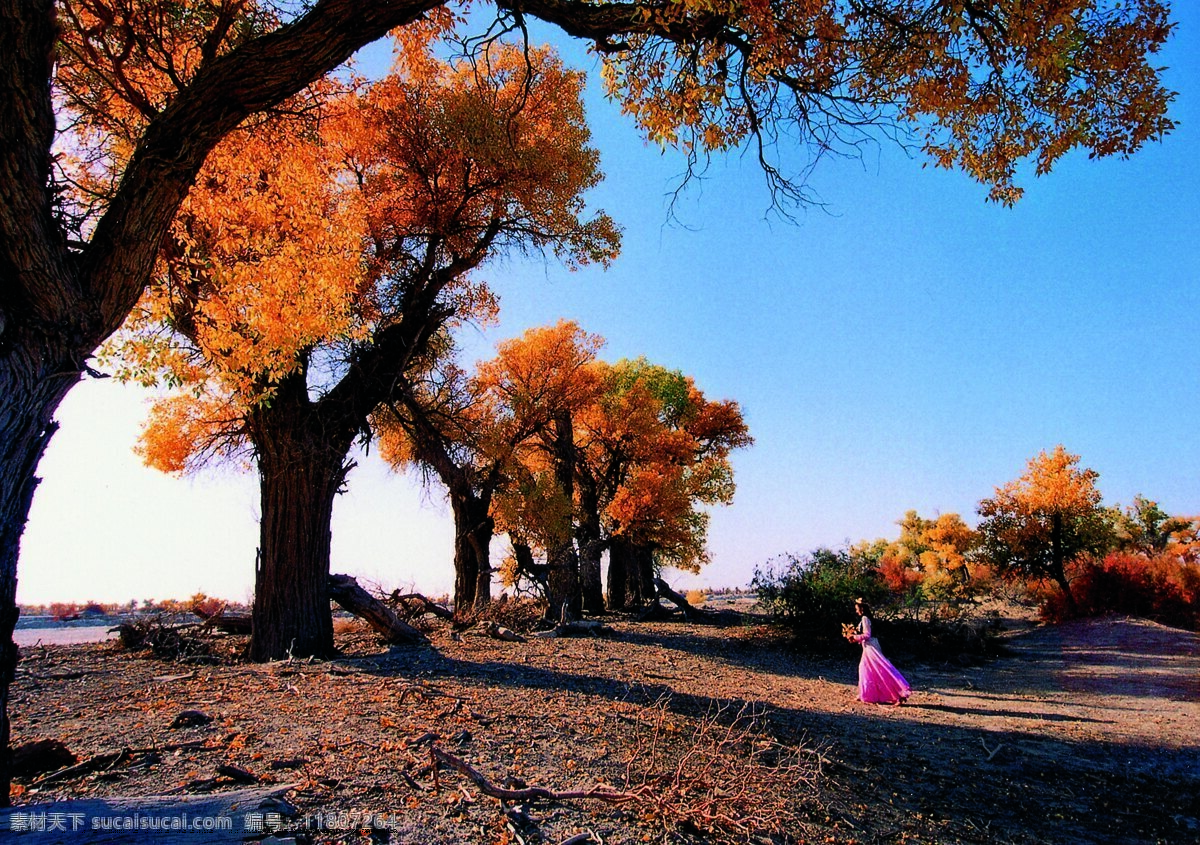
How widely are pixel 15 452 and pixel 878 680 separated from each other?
953 cm

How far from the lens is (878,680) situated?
348 inches

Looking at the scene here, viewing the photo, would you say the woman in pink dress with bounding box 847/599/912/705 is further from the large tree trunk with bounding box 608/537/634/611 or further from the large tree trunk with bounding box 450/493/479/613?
the large tree trunk with bounding box 608/537/634/611

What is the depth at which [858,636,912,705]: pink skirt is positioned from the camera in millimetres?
8641

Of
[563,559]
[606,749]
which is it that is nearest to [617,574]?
[563,559]

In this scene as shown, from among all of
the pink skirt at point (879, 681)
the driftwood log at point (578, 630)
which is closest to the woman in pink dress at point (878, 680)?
the pink skirt at point (879, 681)

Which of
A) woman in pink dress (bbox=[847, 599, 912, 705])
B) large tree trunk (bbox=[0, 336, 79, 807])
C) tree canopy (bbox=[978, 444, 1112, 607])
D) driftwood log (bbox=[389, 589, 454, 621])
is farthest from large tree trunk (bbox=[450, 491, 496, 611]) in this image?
tree canopy (bbox=[978, 444, 1112, 607])

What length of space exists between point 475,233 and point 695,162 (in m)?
5.47

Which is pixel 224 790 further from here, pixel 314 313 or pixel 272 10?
pixel 272 10

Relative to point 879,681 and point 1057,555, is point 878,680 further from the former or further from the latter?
point 1057,555

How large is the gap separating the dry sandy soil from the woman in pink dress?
442mm

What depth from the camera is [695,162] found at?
18.2ft

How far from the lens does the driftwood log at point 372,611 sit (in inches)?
377

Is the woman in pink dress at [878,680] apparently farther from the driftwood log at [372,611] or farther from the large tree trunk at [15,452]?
the large tree trunk at [15,452]

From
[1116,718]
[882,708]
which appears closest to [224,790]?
[882,708]
